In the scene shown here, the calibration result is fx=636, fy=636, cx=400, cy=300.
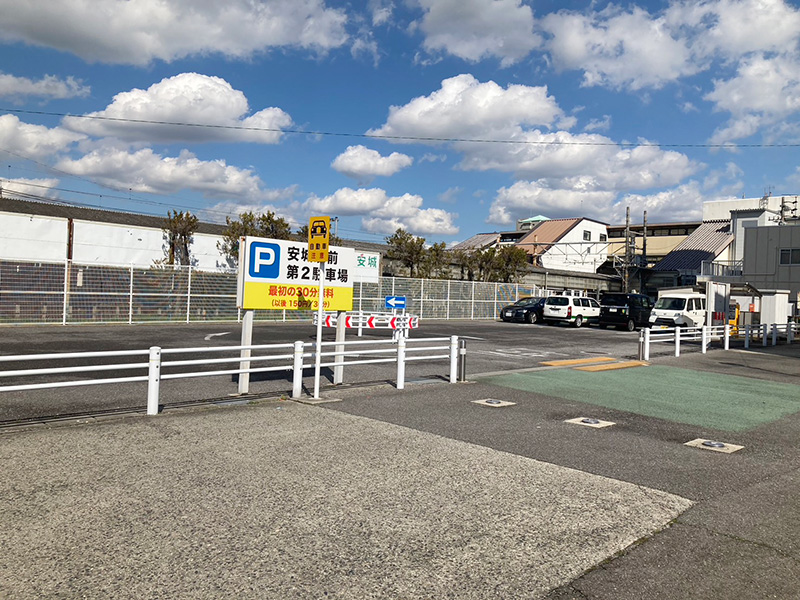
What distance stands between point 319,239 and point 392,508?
5784mm

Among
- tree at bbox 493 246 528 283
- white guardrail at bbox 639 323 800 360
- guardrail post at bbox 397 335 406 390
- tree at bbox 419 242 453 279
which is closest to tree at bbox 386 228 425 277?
tree at bbox 419 242 453 279

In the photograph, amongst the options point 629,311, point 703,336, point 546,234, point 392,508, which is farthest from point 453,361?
point 546,234

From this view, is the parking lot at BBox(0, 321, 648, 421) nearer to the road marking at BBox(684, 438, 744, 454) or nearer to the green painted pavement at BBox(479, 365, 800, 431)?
the green painted pavement at BBox(479, 365, 800, 431)

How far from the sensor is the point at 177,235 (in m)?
35.9

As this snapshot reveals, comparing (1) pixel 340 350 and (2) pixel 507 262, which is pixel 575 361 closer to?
(1) pixel 340 350

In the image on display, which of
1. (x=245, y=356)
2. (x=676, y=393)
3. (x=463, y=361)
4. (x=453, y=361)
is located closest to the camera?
(x=245, y=356)

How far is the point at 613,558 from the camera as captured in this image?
4.31 meters

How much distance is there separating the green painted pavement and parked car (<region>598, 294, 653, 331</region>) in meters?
18.5

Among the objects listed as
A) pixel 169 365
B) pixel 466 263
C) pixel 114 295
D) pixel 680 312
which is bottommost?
pixel 169 365

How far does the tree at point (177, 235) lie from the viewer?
117ft

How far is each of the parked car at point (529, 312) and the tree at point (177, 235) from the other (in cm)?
1956

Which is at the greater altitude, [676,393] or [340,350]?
[340,350]

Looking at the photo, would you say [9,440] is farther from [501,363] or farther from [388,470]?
[501,363]

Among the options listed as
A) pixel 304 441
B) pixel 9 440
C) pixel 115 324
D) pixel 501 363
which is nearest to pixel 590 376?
pixel 501 363
